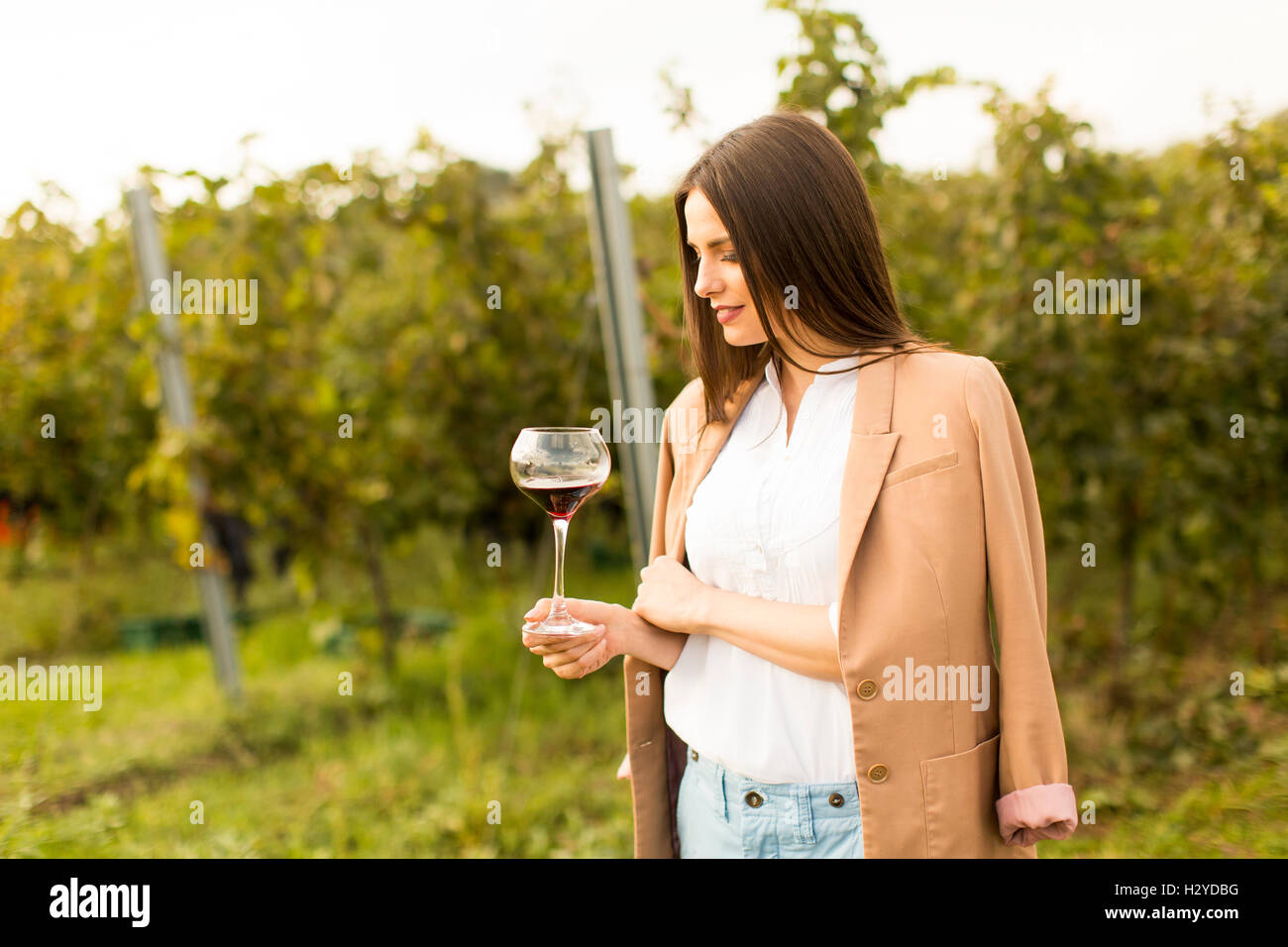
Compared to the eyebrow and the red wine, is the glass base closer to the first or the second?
the red wine

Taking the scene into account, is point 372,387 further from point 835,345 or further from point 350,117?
point 835,345

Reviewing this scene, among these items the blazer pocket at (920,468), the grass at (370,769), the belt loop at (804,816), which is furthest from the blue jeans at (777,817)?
the grass at (370,769)

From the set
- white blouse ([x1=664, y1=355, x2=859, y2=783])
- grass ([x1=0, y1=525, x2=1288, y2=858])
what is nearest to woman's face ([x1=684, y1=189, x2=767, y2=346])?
white blouse ([x1=664, y1=355, x2=859, y2=783])

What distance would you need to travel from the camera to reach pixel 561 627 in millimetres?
→ 1459

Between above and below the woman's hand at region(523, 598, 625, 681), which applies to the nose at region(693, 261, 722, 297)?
above

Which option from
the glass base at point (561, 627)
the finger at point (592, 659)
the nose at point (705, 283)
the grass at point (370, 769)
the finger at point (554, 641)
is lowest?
the grass at point (370, 769)

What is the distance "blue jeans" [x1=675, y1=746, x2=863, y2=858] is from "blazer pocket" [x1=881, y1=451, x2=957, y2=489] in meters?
0.46

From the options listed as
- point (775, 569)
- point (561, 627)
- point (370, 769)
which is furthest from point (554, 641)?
point (370, 769)

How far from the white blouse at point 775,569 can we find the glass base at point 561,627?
Result: 0.78ft

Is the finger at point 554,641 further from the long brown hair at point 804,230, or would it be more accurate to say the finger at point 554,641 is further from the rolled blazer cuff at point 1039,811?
the rolled blazer cuff at point 1039,811

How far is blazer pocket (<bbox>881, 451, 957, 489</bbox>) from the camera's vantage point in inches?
53.5

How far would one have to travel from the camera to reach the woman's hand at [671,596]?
1.54 meters

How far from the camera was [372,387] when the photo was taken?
449cm

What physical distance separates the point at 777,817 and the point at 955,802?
0.27 metres
